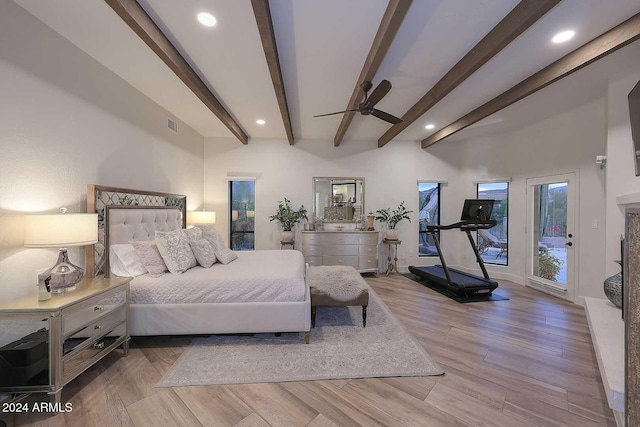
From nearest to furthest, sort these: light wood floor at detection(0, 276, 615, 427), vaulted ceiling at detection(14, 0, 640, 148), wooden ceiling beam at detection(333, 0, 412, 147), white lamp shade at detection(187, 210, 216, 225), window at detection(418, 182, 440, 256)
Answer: light wood floor at detection(0, 276, 615, 427), wooden ceiling beam at detection(333, 0, 412, 147), vaulted ceiling at detection(14, 0, 640, 148), white lamp shade at detection(187, 210, 216, 225), window at detection(418, 182, 440, 256)

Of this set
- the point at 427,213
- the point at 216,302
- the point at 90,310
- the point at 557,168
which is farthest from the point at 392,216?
the point at 90,310

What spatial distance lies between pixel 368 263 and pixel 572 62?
4098 mm

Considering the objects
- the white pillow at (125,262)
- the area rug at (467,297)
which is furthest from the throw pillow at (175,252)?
the area rug at (467,297)

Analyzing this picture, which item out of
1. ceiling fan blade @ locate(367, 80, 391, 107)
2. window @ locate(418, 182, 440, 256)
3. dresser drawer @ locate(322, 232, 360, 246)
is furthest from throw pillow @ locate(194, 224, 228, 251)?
window @ locate(418, 182, 440, 256)

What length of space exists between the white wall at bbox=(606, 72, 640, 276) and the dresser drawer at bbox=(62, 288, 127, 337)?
207 inches

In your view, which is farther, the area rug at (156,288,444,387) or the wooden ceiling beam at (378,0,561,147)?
the area rug at (156,288,444,387)

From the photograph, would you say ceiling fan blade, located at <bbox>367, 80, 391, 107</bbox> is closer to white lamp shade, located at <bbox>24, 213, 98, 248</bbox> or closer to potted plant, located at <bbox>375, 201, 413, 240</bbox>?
white lamp shade, located at <bbox>24, 213, 98, 248</bbox>

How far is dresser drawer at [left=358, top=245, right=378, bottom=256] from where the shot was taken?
518cm

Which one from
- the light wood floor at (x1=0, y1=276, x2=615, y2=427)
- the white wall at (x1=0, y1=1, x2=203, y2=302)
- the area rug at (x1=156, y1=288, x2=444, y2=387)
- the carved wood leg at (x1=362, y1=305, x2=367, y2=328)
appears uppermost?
the white wall at (x1=0, y1=1, x2=203, y2=302)

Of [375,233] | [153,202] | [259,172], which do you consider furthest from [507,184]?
[153,202]

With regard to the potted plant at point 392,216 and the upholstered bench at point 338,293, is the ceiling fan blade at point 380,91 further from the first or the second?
the potted plant at point 392,216

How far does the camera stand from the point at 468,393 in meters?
1.87

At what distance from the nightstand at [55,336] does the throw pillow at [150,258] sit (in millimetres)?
348

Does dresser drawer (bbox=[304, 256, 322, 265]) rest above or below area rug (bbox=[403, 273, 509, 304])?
above
